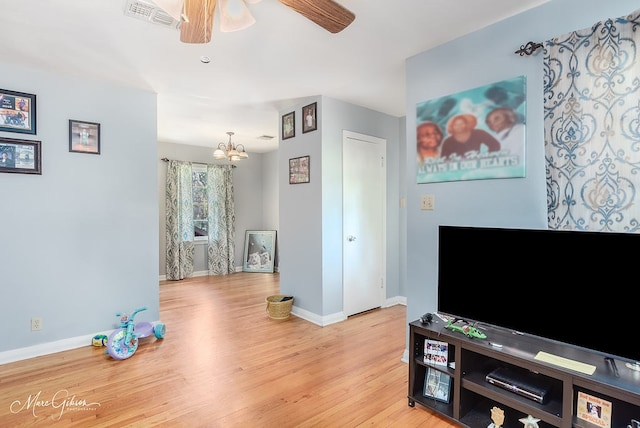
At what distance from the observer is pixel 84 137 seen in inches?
120

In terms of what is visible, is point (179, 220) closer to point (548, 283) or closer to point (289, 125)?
point (289, 125)

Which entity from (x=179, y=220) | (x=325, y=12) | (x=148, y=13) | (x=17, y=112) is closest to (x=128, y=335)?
(x=17, y=112)

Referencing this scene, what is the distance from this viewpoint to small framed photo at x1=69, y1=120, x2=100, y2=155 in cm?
299

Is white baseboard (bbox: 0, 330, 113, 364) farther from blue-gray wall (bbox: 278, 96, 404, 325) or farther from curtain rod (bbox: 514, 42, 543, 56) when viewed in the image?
curtain rod (bbox: 514, 42, 543, 56)

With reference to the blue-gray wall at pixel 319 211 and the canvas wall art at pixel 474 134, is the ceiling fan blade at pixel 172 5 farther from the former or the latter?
the blue-gray wall at pixel 319 211

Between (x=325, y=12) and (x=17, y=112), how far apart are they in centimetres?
284

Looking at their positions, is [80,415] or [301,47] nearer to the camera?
[80,415]

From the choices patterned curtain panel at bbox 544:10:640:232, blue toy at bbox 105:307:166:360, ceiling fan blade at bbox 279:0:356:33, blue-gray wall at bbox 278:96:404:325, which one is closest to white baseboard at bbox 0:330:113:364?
blue toy at bbox 105:307:166:360

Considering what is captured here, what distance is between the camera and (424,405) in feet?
6.68

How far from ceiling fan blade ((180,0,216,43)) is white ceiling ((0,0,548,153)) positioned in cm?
36

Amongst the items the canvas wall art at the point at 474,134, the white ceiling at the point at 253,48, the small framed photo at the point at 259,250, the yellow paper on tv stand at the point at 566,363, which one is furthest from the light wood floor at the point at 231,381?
the small framed photo at the point at 259,250

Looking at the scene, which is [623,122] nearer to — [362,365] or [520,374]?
[520,374]

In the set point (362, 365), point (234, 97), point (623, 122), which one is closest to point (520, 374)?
point (362, 365)

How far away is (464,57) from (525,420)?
2.28 m
